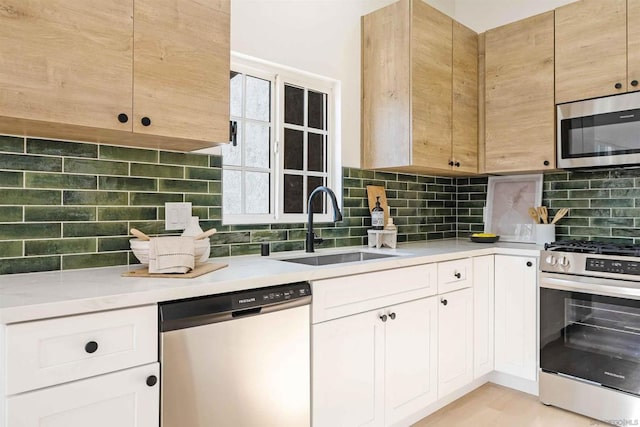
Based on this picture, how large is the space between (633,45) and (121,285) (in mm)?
2968

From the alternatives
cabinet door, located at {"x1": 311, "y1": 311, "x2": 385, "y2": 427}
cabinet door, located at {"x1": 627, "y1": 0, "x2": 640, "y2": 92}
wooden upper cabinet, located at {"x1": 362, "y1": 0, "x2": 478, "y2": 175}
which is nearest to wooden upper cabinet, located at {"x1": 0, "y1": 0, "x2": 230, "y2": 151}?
cabinet door, located at {"x1": 311, "y1": 311, "x2": 385, "y2": 427}

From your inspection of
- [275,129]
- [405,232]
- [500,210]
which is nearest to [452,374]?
[405,232]

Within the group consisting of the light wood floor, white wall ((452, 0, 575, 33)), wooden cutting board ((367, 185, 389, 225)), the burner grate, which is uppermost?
white wall ((452, 0, 575, 33))

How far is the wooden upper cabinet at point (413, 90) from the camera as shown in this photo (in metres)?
2.58

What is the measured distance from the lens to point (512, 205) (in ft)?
10.6

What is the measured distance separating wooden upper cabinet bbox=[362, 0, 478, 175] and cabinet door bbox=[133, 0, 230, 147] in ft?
4.05

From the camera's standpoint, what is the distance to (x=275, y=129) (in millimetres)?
2486

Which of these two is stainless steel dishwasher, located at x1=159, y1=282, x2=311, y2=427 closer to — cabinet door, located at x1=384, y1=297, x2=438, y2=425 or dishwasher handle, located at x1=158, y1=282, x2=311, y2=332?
dishwasher handle, located at x1=158, y1=282, x2=311, y2=332

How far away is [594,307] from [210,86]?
2346 millimetres

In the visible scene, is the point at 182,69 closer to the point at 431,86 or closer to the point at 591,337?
the point at 431,86

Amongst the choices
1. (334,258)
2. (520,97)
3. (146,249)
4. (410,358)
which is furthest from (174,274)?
(520,97)

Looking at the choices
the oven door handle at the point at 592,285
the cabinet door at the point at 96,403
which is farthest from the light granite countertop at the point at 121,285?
the oven door handle at the point at 592,285

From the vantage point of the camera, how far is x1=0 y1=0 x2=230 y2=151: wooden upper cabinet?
4.29ft

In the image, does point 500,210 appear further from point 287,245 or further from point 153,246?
point 153,246
